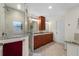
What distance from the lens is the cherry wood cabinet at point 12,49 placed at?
1507 millimetres

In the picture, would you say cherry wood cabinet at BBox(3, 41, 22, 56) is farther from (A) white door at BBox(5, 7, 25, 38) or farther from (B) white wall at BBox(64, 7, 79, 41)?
(B) white wall at BBox(64, 7, 79, 41)

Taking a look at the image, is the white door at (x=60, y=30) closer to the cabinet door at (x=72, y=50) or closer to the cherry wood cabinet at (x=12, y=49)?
the cabinet door at (x=72, y=50)

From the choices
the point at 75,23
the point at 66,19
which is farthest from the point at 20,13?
the point at 75,23

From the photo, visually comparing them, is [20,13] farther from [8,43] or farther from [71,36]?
[71,36]

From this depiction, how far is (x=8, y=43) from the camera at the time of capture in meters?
1.54

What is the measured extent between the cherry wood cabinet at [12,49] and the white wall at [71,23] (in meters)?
0.97

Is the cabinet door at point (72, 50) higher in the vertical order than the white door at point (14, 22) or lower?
lower

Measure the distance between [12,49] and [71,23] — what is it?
4.03ft

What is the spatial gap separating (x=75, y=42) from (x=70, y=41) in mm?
117

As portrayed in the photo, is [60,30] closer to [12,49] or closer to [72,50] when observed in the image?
[72,50]

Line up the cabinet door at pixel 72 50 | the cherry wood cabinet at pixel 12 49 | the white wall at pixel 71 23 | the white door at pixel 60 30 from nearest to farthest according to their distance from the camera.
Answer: the cherry wood cabinet at pixel 12 49 → the cabinet door at pixel 72 50 → the white wall at pixel 71 23 → the white door at pixel 60 30

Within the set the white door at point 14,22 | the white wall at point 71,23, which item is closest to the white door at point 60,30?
the white wall at point 71,23

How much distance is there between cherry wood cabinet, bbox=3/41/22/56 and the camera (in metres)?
1.51

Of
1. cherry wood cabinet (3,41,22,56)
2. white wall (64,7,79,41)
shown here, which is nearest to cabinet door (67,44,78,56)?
white wall (64,7,79,41)
